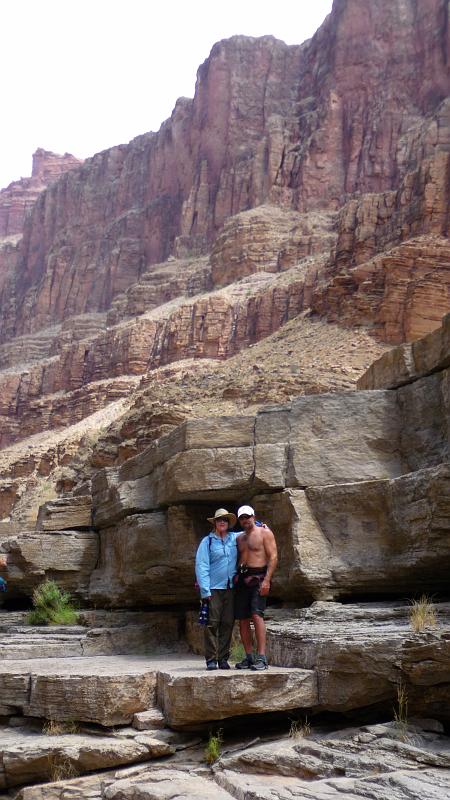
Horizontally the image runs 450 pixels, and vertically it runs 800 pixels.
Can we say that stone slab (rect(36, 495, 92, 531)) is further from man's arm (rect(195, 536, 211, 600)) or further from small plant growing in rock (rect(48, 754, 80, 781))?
small plant growing in rock (rect(48, 754, 80, 781))

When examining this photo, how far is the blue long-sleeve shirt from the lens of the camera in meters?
9.06

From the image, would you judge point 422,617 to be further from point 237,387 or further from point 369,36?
point 369,36

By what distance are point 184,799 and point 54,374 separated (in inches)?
2713

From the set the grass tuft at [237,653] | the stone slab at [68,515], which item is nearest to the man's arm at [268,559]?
the grass tuft at [237,653]

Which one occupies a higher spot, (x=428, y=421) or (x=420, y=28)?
(x=420, y=28)

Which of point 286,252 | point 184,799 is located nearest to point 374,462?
point 184,799

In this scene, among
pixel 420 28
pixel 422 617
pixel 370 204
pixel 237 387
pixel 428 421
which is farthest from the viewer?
pixel 420 28

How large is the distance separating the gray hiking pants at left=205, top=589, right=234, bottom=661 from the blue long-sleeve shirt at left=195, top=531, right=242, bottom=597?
100mm

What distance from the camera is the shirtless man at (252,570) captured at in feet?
29.1

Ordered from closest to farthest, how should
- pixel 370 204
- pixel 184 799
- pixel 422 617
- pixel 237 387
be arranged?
pixel 184 799 < pixel 422 617 < pixel 237 387 < pixel 370 204

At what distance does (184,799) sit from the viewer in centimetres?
680

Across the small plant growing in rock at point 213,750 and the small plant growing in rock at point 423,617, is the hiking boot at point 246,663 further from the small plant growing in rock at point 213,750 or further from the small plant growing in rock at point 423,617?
the small plant growing in rock at point 423,617

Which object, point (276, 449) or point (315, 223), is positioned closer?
point (276, 449)

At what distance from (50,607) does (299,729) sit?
661 cm
